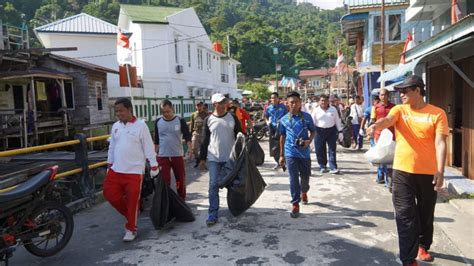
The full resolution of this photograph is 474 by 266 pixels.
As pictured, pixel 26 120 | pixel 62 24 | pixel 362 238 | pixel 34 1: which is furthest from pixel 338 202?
pixel 34 1

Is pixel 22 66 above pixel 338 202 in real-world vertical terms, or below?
above

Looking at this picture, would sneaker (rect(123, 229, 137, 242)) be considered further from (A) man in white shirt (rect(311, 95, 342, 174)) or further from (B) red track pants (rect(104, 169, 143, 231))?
(A) man in white shirt (rect(311, 95, 342, 174))

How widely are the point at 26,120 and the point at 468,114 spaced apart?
40.8 ft

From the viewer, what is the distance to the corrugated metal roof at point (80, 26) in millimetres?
25781

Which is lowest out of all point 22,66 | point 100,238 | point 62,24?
point 100,238

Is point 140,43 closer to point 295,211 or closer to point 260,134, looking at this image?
point 260,134

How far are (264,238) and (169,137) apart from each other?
7.24 feet

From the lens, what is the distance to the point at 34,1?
5309 cm

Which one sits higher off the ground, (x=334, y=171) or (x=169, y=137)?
(x=169, y=137)

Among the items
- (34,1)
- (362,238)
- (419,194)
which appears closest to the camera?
(419,194)

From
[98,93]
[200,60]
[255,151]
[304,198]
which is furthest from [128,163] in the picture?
[200,60]

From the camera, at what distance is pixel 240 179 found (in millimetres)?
5328

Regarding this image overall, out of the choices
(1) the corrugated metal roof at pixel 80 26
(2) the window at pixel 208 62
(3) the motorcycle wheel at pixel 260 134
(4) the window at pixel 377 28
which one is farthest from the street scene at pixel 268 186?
(2) the window at pixel 208 62

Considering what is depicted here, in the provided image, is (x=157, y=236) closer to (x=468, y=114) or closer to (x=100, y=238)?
(x=100, y=238)
